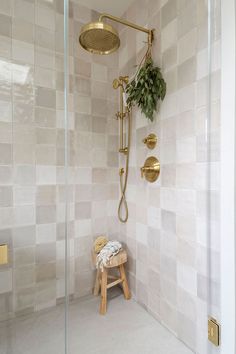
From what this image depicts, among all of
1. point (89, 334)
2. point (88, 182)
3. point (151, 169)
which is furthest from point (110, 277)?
point (151, 169)

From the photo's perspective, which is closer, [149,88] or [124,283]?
[149,88]

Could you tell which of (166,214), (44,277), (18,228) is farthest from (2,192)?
(166,214)

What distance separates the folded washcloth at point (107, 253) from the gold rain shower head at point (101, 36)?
4.40 ft

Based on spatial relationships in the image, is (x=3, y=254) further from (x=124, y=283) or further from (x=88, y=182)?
(x=124, y=283)

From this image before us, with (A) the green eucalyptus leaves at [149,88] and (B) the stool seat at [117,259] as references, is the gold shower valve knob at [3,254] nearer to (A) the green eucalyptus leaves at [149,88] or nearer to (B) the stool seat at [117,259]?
(B) the stool seat at [117,259]

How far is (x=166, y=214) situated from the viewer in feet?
4.41

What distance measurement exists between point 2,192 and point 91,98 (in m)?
0.91

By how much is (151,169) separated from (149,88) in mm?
493

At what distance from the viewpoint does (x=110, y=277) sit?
1646 millimetres

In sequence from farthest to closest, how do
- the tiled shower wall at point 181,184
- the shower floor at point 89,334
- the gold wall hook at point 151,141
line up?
the gold wall hook at point 151,141 < the shower floor at point 89,334 < the tiled shower wall at point 181,184

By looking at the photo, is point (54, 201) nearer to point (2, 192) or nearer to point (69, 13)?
point (2, 192)

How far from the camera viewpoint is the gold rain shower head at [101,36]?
124 centimetres

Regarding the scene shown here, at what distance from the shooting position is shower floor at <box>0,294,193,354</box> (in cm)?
121

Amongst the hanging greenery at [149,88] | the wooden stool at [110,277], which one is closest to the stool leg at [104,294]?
the wooden stool at [110,277]
